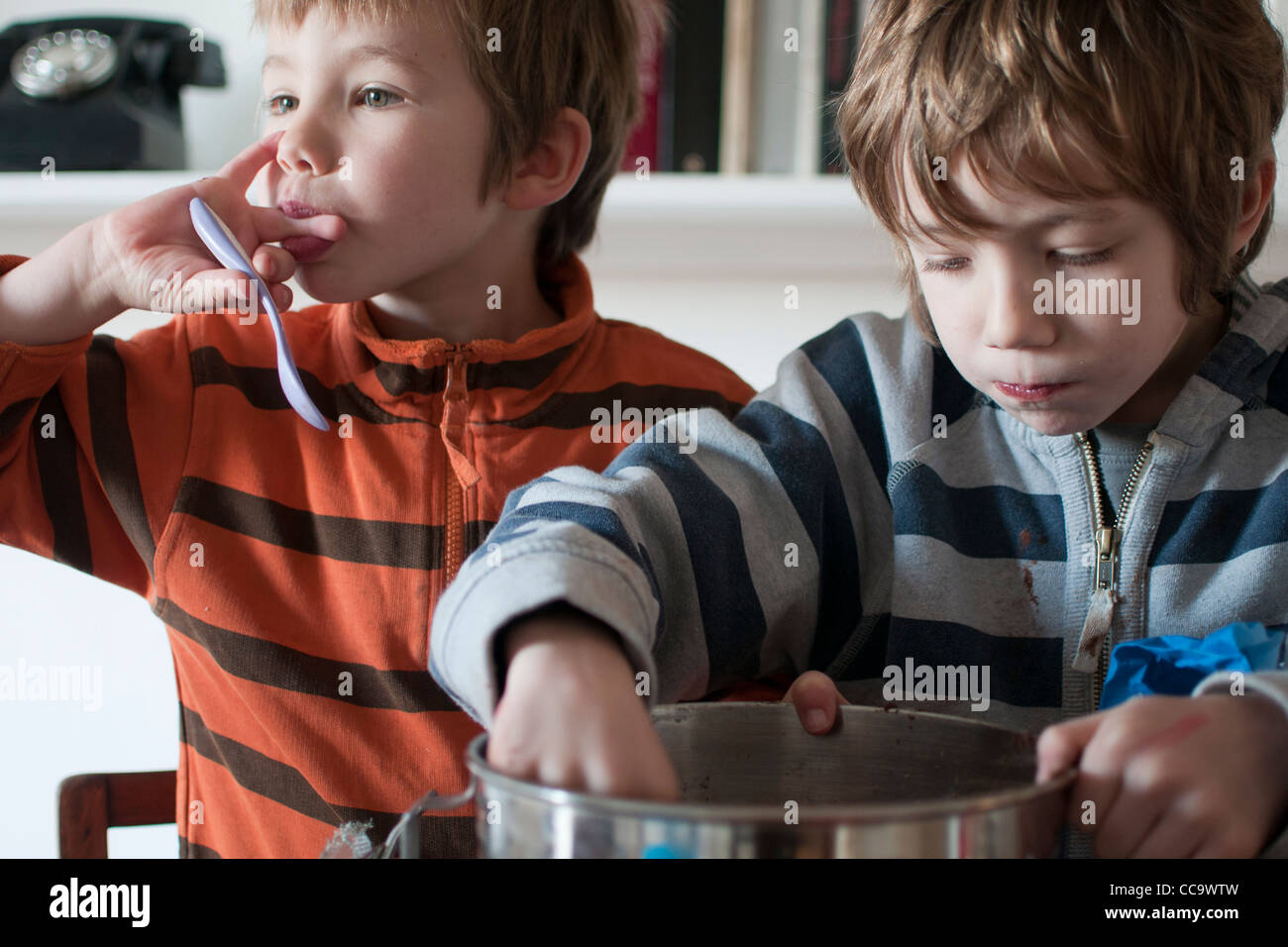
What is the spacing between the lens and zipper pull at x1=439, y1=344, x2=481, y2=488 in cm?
89

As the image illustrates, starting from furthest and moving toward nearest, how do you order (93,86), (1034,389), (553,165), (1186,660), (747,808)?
(93,86) → (553,165) → (1034,389) → (1186,660) → (747,808)

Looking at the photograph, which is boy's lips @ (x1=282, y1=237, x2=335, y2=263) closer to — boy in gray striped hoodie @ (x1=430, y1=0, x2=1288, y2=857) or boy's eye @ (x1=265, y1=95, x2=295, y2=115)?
boy's eye @ (x1=265, y1=95, x2=295, y2=115)

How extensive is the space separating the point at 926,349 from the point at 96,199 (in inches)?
36.7

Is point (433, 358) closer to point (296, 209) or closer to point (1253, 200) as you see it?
point (296, 209)

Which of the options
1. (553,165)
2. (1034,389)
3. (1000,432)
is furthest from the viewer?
(553,165)

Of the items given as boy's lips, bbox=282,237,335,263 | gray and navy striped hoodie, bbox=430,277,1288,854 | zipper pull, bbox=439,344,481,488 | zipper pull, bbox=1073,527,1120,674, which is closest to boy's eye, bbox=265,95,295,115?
boy's lips, bbox=282,237,335,263

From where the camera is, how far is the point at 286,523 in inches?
35.5

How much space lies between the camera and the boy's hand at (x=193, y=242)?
2.66 ft

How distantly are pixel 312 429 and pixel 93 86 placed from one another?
60 cm

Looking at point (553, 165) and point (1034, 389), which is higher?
point (553, 165)

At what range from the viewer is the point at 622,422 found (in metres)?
0.97

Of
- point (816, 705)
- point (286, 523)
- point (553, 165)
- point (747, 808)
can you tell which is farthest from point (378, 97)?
point (747, 808)

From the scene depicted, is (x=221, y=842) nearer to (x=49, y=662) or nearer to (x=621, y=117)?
(x=621, y=117)

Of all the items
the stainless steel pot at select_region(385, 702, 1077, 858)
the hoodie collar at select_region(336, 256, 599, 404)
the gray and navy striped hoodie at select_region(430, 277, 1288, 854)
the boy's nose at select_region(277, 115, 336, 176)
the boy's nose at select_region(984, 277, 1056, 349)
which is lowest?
the stainless steel pot at select_region(385, 702, 1077, 858)
